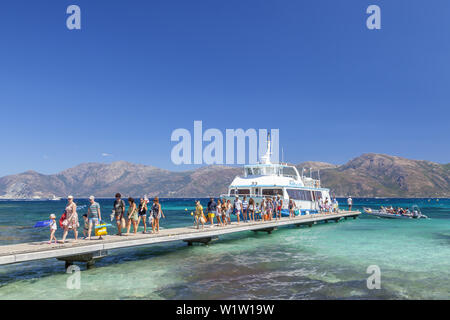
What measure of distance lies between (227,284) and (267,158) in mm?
31338

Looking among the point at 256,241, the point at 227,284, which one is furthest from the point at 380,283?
the point at 256,241

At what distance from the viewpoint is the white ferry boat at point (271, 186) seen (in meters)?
37.2

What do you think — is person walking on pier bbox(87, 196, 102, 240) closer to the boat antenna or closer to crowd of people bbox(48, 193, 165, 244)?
crowd of people bbox(48, 193, 165, 244)

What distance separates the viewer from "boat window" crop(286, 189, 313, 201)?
38.9m

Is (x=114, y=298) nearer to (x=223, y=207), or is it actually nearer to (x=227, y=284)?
(x=227, y=284)

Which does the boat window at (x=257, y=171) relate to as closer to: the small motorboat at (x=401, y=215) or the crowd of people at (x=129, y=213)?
the crowd of people at (x=129, y=213)

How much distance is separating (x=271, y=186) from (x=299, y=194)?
Result: 6.16 meters

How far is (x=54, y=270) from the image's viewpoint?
576 inches

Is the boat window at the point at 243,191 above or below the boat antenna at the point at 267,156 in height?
below

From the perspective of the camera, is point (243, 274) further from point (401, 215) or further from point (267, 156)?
point (401, 215)

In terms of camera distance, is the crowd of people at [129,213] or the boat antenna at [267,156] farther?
the boat antenna at [267,156]

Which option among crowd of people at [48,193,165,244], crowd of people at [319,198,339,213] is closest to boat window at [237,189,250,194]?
crowd of people at [319,198,339,213]

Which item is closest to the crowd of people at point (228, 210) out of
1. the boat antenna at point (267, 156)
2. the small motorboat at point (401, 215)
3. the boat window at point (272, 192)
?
the boat window at point (272, 192)

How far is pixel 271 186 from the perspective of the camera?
36969 millimetres
